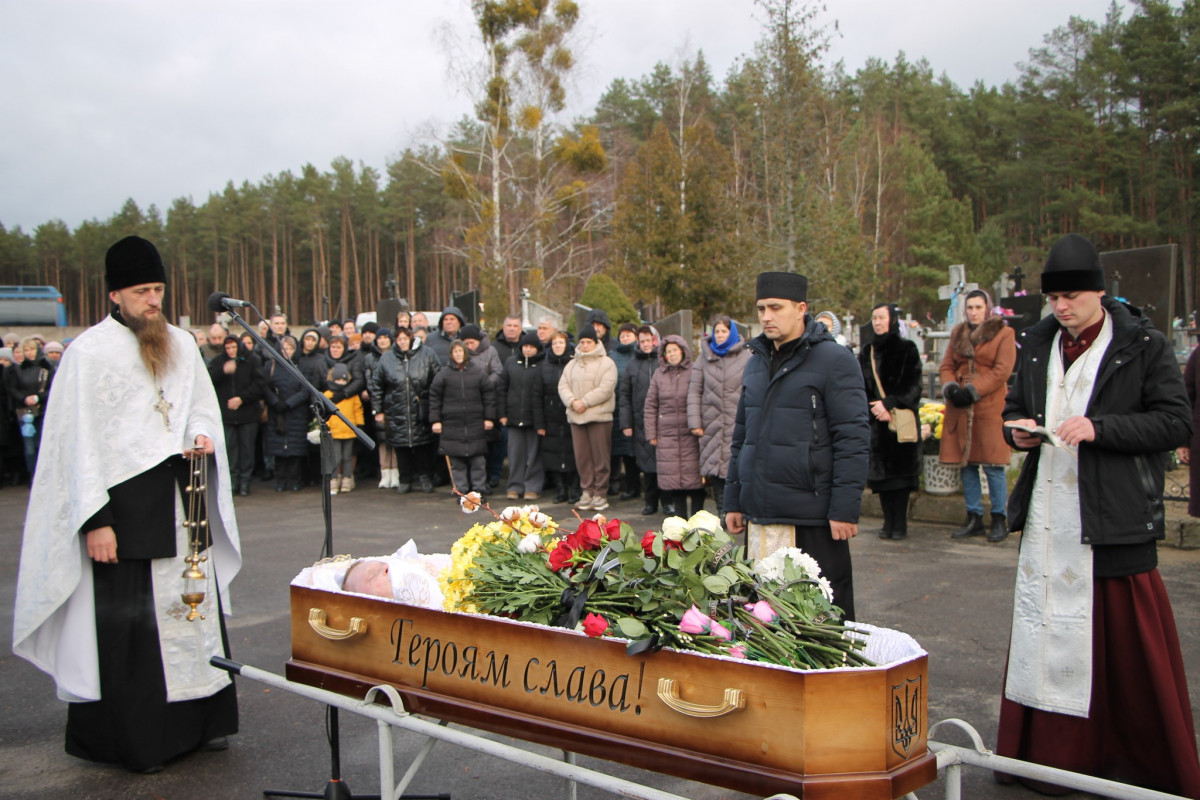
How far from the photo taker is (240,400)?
12680 millimetres

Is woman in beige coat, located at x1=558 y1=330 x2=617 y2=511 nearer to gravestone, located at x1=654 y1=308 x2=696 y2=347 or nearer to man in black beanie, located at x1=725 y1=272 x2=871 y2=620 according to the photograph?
gravestone, located at x1=654 y1=308 x2=696 y2=347

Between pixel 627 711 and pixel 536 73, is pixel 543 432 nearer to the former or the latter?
pixel 627 711

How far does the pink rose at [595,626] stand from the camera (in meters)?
2.59

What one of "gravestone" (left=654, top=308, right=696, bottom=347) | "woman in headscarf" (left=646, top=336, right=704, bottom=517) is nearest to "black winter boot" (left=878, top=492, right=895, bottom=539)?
"woman in headscarf" (left=646, top=336, right=704, bottom=517)

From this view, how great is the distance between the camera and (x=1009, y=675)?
3.94 meters

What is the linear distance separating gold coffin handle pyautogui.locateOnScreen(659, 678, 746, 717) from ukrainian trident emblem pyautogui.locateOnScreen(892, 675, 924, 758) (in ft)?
1.28

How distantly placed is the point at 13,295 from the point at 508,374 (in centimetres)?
3123

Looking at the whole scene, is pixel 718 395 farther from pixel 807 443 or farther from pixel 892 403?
pixel 807 443

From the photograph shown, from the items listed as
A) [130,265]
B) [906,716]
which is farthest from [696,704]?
[130,265]

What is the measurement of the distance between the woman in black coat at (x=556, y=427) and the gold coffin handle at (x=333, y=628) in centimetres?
808

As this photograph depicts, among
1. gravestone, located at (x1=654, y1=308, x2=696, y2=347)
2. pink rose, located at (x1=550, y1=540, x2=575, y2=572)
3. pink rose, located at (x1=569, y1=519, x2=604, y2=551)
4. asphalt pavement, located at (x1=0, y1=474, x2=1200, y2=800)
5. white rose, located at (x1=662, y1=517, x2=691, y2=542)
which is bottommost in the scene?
asphalt pavement, located at (x1=0, y1=474, x2=1200, y2=800)

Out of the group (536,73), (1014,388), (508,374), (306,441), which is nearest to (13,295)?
(536,73)

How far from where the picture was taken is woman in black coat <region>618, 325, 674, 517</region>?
405 inches

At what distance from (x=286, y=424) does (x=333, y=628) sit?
10.2 metres
